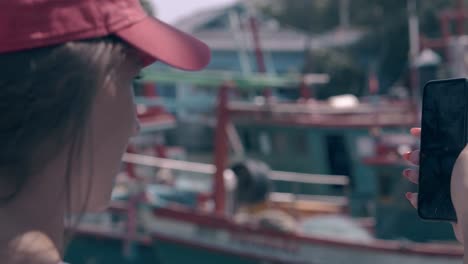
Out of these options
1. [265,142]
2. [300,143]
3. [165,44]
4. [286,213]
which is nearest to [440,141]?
[165,44]

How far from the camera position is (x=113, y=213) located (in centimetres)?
894

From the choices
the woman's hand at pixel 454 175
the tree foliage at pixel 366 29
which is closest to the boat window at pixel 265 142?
the tree foliage at pixel 366 29

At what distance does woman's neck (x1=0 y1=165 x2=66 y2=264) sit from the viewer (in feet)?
2.91

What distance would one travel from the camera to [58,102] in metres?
0.89

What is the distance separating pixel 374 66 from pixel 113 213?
11442 mm

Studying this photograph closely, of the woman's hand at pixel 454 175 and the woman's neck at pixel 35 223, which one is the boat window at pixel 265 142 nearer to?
the woman's hand at pixel 454 175

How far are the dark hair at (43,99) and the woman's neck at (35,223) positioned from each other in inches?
0.6

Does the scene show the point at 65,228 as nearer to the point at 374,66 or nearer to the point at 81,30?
the point at 81,30

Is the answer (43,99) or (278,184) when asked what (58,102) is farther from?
(278,184)

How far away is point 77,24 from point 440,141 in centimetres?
47

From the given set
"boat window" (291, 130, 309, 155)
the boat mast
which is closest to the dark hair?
the boat mast

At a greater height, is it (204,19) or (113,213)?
(204,19)

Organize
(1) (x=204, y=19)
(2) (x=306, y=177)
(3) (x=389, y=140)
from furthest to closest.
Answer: (1) (x=204, y=19), (2) (x=306, y=177), (3) (x=389, y=140)

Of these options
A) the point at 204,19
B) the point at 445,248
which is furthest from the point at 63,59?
the point at 204,19
